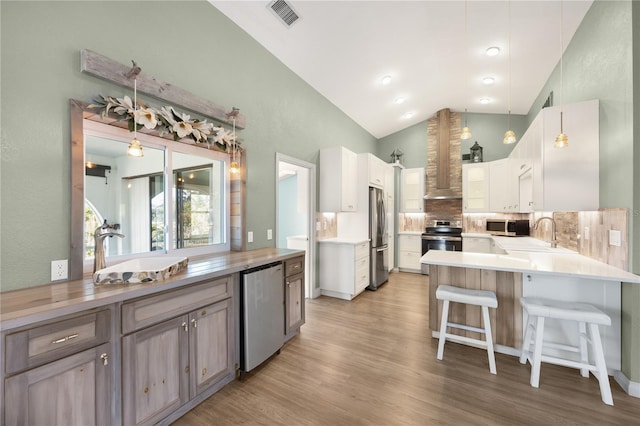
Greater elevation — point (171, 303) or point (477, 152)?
point (477, 152)

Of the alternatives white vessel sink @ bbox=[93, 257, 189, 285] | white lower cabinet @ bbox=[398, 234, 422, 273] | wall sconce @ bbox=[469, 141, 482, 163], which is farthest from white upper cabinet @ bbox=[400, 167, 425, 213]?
white vessel sink @ bbox=[93, 257, 189, 285]

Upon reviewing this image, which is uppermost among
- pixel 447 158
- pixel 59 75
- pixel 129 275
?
pixel 447 158

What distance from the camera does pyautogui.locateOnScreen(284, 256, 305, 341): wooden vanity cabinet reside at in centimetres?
266

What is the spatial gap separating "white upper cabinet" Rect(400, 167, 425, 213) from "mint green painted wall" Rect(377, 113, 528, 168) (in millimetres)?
305

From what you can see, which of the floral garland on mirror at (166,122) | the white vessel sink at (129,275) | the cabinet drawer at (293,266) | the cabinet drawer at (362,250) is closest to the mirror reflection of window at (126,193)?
the floral garland on mirror at (166,122)

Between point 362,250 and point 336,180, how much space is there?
1.26 m

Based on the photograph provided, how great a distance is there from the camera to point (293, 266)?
277cm

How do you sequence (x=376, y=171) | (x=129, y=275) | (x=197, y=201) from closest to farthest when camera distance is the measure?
(x=129, y=275) < (x=197, y=201) < (x=376, y=171)

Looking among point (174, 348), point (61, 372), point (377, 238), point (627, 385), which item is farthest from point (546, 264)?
point (61, 372)

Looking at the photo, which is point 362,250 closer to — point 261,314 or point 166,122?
point 261,314

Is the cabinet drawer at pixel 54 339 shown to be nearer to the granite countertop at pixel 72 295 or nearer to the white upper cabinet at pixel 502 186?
the granite countertop at pixel 72 295

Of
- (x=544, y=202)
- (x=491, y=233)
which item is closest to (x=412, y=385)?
(x=544, y=202)

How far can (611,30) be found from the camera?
7.28ft

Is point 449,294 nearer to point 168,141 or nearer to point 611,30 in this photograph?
point 611,30
